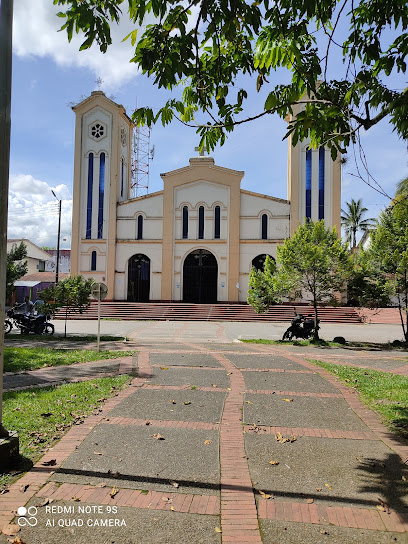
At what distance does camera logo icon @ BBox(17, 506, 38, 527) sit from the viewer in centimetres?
291

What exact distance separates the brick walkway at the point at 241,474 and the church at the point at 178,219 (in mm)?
28489

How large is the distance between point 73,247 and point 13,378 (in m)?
29.4

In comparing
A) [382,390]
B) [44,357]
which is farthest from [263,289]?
[382,390]

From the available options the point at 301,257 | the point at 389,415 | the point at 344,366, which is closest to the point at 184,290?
the point at 301,257

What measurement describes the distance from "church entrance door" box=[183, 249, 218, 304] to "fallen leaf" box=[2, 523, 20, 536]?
32049mm

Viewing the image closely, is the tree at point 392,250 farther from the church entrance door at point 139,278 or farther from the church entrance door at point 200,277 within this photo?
the church entrance door at point 139,278

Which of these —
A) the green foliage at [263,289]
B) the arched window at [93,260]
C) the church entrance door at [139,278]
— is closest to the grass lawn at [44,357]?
the green foliage at [263,289]

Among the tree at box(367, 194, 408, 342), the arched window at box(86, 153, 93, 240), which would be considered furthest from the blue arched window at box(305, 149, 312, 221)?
the arched window at box(86, 153, 93, 240)

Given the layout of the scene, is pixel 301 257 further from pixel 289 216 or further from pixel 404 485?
pixel 289 216

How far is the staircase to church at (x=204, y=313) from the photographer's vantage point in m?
30.0

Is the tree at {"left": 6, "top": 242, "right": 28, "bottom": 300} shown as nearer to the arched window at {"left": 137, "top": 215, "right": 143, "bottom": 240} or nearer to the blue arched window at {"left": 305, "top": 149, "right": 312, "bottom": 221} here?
the arched window at {"left": 137, "top": 215, "right": 143, "bottom": 240}

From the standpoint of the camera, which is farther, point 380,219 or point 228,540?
point 380,219

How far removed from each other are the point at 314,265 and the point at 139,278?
74.2ft

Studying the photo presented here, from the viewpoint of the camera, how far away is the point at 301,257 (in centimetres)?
1589
